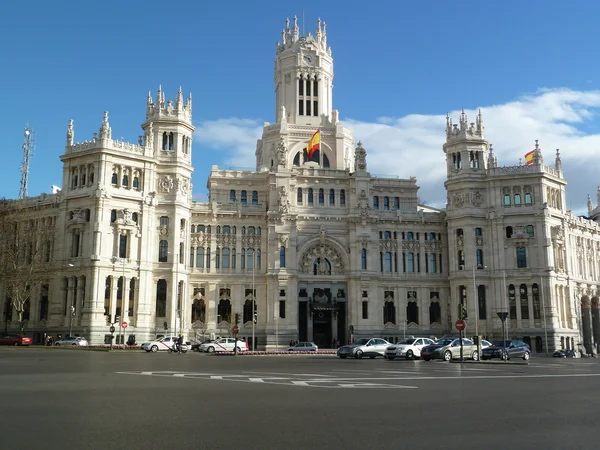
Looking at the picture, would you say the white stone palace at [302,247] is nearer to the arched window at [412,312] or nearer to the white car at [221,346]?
the arched window at [412,312]

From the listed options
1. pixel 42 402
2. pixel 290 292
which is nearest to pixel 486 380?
pixel 42 402

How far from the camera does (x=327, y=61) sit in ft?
320

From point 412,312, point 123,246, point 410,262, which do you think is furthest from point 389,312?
point 123,246

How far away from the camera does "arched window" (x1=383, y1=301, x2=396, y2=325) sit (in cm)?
8356

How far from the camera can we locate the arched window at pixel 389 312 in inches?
3290

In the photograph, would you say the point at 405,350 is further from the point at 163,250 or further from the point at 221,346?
the point at 163,250

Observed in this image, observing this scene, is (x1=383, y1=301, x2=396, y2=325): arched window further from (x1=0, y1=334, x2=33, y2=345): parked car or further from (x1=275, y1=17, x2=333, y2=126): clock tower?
(x1=0, y1=334, x2=33, y2=345): parked car

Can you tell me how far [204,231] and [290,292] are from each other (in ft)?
45.4

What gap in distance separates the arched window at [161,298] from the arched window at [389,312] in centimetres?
2899

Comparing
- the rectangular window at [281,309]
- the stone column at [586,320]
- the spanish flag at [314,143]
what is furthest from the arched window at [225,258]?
the stone column at [586,320]

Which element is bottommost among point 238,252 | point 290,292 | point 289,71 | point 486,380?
point 486,380

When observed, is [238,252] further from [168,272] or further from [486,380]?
[486,380]

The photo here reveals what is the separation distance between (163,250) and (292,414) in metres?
64.0

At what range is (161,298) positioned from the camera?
75625mm
